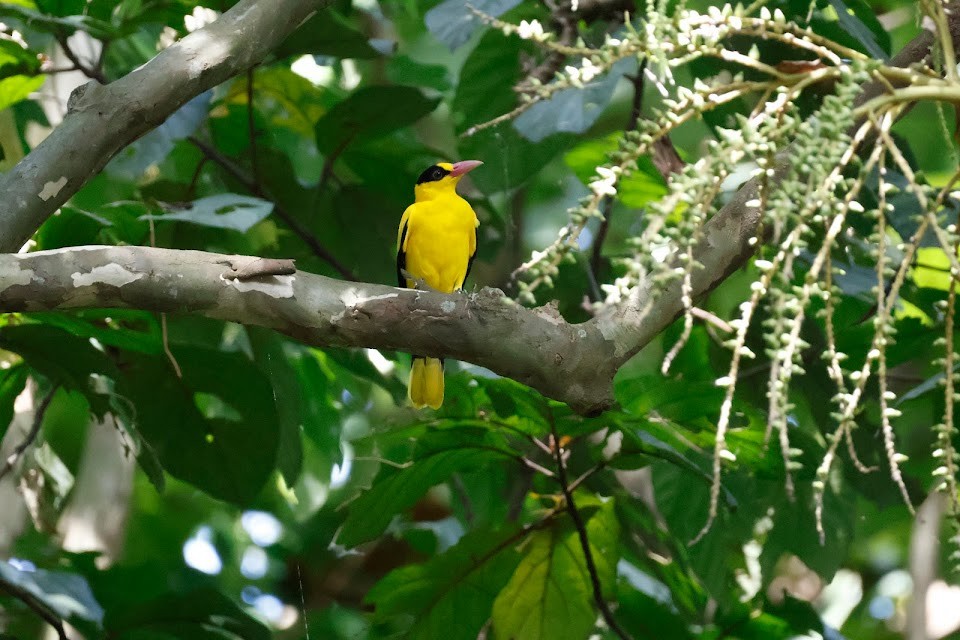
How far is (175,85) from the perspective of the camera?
2.13 metres

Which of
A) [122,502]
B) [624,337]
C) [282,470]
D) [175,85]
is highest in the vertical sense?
[175,85]

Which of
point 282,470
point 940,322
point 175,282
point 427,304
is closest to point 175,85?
point 175,282

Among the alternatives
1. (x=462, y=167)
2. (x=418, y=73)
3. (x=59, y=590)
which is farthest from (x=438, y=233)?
(x=59, y=590)

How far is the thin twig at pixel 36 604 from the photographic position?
2600 millimetres

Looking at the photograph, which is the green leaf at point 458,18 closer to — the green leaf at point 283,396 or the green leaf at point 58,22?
the green leaf at point 58,22

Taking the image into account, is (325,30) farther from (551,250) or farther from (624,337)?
(551,250)

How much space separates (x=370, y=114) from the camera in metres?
3.38

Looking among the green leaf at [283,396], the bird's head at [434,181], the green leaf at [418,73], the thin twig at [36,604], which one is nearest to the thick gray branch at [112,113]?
the thin twig at [36,604]

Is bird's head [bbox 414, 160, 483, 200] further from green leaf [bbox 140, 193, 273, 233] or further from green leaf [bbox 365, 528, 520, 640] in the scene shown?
green leaf [bbox 365, 528, 520, 640]

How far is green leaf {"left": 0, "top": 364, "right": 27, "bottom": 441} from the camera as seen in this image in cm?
284

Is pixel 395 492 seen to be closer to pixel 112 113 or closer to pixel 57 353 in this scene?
pixel 57 353

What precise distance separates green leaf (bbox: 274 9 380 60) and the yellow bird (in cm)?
66

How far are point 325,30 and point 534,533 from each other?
1504 mm

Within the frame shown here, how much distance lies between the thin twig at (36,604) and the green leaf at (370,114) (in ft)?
5.10
